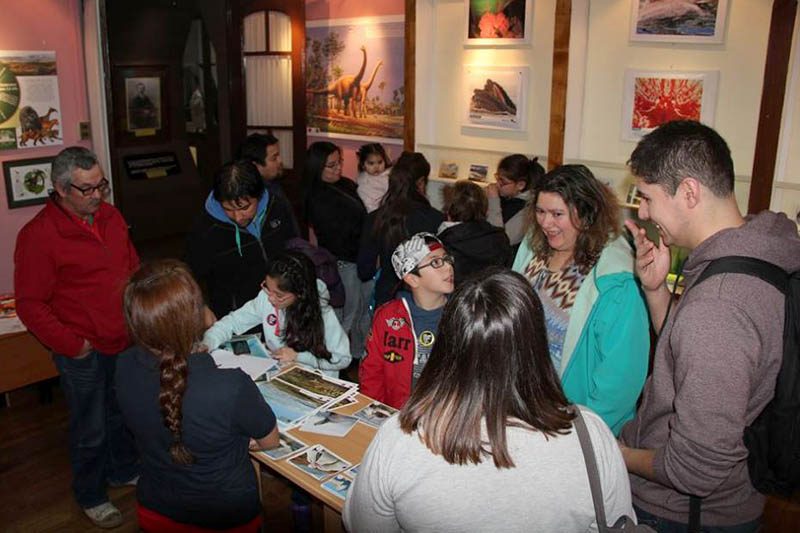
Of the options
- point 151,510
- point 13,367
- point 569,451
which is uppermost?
point 569,451

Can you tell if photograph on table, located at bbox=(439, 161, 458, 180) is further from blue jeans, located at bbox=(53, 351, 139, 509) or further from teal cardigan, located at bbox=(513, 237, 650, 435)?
teal cardigan, located at bbox=(513, 237, 650, 435)

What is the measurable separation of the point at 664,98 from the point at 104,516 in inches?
177

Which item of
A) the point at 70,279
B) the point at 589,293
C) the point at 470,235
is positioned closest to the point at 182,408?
the point at 589,293

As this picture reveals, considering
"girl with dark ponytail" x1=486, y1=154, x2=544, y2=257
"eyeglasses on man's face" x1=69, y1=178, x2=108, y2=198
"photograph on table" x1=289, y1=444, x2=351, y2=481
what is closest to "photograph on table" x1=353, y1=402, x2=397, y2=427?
"photograph on table" x1=289, y1=444, x2=351, y2=481

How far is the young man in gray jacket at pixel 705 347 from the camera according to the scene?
1.62m

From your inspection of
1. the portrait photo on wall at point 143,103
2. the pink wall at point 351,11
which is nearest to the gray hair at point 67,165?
the pink wall at point 351,11

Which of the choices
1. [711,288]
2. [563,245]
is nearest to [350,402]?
[563,245]

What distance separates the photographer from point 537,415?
58.2 inches

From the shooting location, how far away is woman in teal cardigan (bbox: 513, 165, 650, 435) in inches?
94.4

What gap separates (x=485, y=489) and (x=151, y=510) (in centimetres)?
138

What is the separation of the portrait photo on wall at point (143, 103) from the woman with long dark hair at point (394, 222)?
573 centimetres

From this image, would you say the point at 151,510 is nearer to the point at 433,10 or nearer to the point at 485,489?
the point at 485,489

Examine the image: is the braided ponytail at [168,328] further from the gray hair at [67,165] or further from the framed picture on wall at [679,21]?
the framed picture on wall at [679,21]

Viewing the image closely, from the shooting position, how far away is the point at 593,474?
146 centimetres
